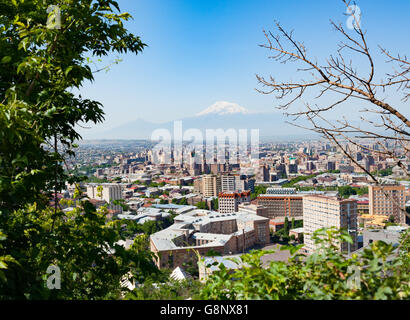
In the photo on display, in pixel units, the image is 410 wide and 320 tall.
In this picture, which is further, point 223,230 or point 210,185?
point 210,185

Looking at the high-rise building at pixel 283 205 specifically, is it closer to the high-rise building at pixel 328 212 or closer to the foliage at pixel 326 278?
the high-rise building at pixel 328 212

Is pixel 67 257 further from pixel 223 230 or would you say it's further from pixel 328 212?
pixel 223 230

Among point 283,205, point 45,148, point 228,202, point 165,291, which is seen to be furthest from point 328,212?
point 45,148

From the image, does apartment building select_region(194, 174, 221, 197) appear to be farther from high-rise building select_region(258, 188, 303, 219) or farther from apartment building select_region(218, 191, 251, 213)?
high-rise building select_region(258, 188, 303, 219)

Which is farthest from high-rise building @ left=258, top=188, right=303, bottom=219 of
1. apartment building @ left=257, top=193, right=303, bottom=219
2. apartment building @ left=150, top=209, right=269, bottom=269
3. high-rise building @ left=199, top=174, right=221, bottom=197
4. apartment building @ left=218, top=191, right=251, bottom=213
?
apartment building @ left=150, top=209, right=269, bottom=269

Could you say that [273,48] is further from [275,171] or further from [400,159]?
[275,171]

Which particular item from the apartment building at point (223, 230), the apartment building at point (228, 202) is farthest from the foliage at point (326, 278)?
the apartment building at point (228, 202)
